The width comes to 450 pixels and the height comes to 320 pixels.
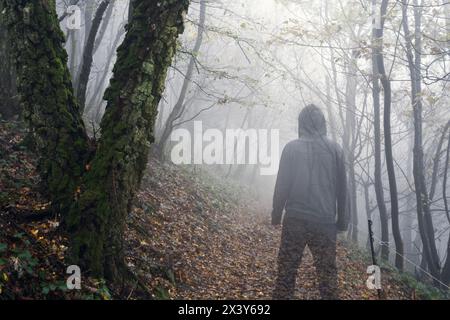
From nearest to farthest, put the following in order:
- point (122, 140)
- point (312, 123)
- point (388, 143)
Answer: point (122, 140) → point (312, 123) → point (388, 143)

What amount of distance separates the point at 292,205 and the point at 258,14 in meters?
19.1

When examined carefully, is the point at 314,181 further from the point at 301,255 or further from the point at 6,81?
the point at 6,81

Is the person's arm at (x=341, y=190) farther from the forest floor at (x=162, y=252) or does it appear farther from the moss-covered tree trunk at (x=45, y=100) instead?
the moss-covered tree trunk at (x=45, y=100)

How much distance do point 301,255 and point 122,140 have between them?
2.17 m

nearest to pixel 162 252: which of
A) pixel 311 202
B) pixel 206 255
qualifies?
pixel 206 255

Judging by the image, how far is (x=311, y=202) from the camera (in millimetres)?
4188

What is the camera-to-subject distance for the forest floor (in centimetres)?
368

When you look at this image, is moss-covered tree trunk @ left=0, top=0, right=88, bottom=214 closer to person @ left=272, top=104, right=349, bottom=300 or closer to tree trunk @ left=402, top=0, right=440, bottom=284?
person @ left=272, top=104, right=349, bottom=300

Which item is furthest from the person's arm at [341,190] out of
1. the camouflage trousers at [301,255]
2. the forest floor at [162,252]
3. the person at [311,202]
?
the forest floor at [162,252]

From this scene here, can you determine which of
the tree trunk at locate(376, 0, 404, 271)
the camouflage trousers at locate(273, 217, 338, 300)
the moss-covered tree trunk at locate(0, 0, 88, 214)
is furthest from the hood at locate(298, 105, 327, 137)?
the tree trunk at locate(376, 0, 404, 271)

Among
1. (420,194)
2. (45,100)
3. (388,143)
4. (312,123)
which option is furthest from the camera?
(420,194)

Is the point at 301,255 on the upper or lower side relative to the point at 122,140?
lower

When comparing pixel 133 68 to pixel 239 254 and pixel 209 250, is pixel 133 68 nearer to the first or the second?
pixel 209 250

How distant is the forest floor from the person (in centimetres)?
29
